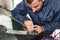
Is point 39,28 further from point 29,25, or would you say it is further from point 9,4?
point 9,4

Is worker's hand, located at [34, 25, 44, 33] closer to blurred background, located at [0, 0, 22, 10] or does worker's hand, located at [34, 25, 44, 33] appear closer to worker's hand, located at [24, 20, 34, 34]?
worker's hand, located at [24, 20, 34, 34]

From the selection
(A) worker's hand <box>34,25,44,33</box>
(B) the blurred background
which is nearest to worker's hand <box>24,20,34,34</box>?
(A) worker's hand <box>34,25,44,33</box>

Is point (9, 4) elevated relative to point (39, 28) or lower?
elevated

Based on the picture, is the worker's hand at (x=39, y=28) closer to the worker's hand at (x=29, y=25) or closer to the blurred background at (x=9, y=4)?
the worker's hand at (x=29, y=25)

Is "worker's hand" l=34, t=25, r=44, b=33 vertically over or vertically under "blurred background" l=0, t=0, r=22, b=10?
under

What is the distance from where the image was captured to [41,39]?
32.7 inches

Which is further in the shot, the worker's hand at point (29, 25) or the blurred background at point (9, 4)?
the blurred background at point (9, 4)

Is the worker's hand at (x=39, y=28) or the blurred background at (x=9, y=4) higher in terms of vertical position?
the blurred background at (x=9, y=4)

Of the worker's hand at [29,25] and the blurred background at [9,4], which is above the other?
the blurred background at [9,4]

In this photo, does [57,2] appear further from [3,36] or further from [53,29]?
[3,36]

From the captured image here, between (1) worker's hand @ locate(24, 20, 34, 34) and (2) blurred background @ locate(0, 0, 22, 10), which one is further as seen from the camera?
(2) blurred background @ locate(0, 0, 22, 10)

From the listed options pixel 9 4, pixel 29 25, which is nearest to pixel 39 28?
pixel 29 25

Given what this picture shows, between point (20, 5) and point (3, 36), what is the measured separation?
169mm

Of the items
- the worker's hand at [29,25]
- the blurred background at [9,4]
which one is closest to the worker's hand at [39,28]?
the worker's hand at [29,25]
